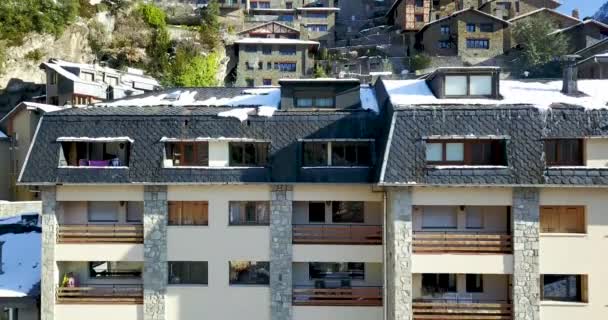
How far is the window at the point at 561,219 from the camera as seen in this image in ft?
60.5

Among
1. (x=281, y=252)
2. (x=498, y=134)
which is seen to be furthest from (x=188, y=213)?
(x=498, y=134)

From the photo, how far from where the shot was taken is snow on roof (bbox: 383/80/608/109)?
19281 millimetres

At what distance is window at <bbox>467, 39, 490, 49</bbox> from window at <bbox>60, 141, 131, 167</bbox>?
190 feet

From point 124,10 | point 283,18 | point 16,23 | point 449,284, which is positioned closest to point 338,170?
point 449,284

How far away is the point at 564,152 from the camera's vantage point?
18312mm

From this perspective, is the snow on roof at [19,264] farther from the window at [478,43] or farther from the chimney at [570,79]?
the window at [478,43]

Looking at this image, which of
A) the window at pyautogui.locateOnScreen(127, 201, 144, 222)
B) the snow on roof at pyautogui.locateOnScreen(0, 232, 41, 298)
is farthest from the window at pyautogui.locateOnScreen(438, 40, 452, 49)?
the window at pyautogui.locateOnScreen(127, 201, 144, 222)

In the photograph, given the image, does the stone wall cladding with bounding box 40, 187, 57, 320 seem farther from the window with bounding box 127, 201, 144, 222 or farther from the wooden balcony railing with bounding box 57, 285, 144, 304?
the window with bounding box 127, 201, 144, 222

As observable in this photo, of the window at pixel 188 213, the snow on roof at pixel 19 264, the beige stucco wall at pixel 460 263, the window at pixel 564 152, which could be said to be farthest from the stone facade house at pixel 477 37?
the snow on roof at pixel 19 264

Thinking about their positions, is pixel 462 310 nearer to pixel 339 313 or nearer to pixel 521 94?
pixel 339 313

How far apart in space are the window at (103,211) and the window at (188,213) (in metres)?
2.28

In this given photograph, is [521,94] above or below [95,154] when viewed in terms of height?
above

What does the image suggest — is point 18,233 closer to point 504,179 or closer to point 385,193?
point 385,193

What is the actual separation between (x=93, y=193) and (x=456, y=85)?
1319 centimetres
